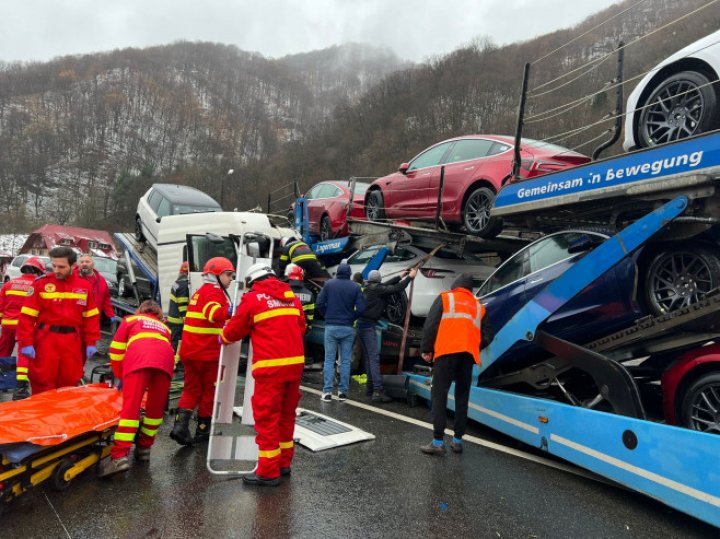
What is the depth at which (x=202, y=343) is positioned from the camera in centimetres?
448

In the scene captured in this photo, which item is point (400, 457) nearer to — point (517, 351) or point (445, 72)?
point (517, 351)

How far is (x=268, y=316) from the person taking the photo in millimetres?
3900

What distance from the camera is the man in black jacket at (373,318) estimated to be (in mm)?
6598

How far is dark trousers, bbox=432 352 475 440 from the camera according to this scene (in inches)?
183

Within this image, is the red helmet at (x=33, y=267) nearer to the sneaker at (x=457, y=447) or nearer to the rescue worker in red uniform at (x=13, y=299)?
the rescue worker in red uniform at (x=13, y=299)

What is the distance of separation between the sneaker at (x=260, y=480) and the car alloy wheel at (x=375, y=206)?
562 centimetres

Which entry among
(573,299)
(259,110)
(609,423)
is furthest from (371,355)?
(259,110)

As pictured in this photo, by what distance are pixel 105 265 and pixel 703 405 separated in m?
13.6

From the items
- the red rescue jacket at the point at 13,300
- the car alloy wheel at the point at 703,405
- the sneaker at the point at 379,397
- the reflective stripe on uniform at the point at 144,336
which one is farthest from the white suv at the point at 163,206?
the car alloy wheel at the point at 703,405

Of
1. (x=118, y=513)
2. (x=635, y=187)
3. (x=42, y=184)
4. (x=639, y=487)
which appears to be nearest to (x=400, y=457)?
(x=639, y=487)

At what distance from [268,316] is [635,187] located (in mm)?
2919

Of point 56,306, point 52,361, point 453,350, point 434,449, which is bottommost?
point 434,449

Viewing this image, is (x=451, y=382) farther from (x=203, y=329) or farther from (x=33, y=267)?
(x=33, y=267)

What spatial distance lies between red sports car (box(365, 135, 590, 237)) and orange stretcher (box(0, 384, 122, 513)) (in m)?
4.61
